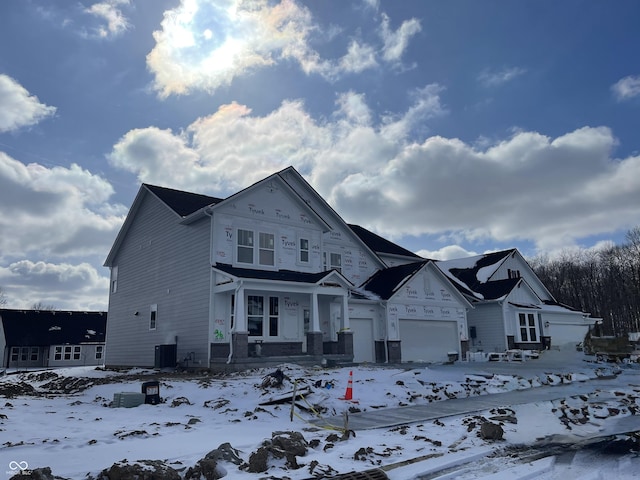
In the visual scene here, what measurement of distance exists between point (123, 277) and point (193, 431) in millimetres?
20988

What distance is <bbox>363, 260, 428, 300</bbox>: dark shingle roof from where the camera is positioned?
25.8m

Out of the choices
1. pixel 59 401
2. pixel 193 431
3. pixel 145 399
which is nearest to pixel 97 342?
pixel 59 401

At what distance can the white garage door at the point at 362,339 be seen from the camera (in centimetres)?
2428

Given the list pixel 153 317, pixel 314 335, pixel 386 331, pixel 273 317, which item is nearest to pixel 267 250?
pixel 273 317

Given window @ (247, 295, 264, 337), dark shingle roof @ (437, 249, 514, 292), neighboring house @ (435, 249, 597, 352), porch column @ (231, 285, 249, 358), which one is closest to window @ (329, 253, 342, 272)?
window @ (247, 295, 264, 337)

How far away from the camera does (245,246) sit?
2175 cm

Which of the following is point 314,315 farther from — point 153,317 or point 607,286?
point 607,286

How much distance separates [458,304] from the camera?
28.6m

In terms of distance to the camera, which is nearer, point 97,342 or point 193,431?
point 193,431

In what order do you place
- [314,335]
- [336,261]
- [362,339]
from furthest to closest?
1. [336,261]
2. [362,339]
3. [314,335]

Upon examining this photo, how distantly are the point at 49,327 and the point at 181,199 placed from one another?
28.1 meters

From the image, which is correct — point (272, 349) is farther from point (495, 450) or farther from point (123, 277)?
point (495, 450)

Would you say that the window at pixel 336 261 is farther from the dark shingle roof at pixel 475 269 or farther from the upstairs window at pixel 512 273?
the upstairs window at pixel 512 273

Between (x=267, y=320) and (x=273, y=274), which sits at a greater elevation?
(x=273, y=274)
